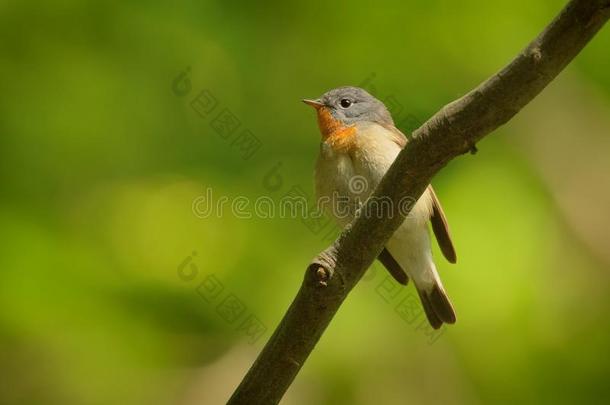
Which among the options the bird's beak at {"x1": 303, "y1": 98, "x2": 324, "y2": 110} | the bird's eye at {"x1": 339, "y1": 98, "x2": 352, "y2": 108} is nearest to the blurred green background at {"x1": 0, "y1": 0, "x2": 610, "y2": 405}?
the bird's beak at {"x1": 303, "y1": 98, "x2": 324, "y2": 110}

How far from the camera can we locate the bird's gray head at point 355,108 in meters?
3.82

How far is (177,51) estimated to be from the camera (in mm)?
2918

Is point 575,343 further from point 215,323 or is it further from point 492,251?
point 215,323

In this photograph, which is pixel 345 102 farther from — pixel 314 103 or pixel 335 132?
pixel 314 103

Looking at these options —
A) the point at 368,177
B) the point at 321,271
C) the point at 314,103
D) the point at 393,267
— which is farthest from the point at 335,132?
the point at 321,271

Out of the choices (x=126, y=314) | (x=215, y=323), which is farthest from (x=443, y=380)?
(x=126, y=314)

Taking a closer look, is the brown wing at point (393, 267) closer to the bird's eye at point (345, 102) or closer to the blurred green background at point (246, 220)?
the bird's eye at point (345, 102)

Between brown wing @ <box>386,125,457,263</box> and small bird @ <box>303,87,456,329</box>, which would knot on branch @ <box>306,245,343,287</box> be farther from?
small bird @ <box>303,87,456,329</box>

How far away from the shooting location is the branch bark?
61.4 inches

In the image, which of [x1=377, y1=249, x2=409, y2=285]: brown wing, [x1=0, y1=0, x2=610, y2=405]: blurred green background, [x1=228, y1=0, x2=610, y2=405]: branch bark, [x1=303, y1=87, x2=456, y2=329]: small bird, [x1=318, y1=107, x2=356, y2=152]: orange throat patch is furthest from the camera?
[x1=377, y1=249, x2=409, y2=285]: brown wing

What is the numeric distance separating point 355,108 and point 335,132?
1.14 feet

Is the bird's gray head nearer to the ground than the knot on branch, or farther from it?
farther from it

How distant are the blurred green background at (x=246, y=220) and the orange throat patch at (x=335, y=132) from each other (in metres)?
0.72

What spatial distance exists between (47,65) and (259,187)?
2.51 ft
